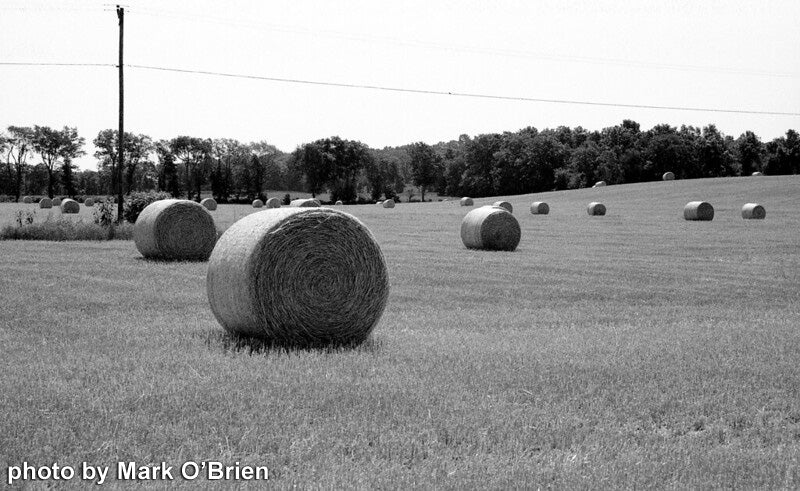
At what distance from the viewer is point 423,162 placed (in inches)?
5443

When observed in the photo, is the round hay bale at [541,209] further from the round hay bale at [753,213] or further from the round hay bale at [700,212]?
the round hay bale at [753,213]

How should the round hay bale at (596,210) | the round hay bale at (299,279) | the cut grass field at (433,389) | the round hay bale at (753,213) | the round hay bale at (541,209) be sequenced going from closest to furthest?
the cut grass field at (433,389) → the round hay bale at (299,279) → the round hay bale at (753,213) → the round hay bale at (596,210) → the round hay bale at (541,209)

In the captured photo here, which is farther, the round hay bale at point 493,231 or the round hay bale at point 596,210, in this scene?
the round hay bale at point 596,210

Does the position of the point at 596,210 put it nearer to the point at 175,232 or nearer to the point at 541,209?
the point at 541,209

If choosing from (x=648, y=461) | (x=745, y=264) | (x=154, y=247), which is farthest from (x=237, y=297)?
(x=745, y=264)

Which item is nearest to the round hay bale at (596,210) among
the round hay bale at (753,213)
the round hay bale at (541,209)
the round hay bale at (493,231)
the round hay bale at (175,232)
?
the round hay bale at (541,209)

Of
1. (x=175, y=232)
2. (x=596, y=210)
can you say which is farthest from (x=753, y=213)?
(x=175, y=232)

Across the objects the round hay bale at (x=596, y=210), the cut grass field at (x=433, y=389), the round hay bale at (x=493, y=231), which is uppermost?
the round hay bale at (x=596, y=210)

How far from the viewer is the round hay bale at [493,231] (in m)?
29.6

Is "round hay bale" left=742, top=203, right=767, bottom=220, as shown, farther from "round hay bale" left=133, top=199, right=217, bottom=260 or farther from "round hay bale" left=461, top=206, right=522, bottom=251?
"round hay bale" left=133, top=199, right=217, bottom=260

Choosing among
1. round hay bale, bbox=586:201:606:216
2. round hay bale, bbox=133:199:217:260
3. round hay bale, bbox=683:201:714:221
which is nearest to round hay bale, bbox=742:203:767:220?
round hay bale, bbox=683:201:714:221

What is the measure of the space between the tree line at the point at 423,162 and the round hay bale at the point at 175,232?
263ft

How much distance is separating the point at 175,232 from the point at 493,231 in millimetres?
11125

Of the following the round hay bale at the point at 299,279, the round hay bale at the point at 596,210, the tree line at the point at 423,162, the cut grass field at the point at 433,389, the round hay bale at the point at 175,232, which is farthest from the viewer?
the tree line at the point at 423,162
